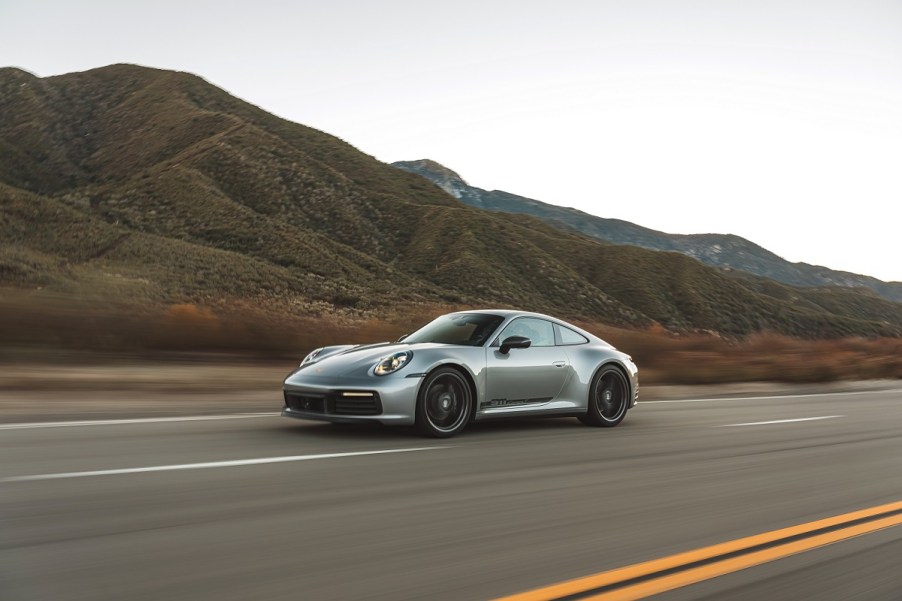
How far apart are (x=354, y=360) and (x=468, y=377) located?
107 centimetres

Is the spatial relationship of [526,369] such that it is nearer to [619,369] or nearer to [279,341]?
[619,369]

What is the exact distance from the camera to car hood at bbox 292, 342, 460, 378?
765 centimetres

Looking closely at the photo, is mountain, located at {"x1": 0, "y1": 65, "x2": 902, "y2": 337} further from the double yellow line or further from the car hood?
the double yellow line

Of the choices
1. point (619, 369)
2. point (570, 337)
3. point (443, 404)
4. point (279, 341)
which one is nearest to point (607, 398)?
point (619, 369)

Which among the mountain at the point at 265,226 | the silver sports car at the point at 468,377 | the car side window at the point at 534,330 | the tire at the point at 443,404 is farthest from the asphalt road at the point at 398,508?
the mountain at the point at 265,226

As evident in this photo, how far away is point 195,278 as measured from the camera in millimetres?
56969

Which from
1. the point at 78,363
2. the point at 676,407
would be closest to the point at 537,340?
the point at 676,407

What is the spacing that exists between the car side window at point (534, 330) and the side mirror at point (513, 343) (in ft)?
0.95

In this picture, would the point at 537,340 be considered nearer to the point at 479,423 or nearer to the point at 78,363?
the point at 479,423

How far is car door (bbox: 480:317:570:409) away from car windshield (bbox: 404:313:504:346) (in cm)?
15

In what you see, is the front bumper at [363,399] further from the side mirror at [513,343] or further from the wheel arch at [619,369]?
the wheel arch at [619,369]

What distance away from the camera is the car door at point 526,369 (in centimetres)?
829

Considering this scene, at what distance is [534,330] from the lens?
9094 millimetres

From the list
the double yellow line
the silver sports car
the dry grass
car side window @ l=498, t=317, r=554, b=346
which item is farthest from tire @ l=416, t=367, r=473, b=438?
the dry grass
